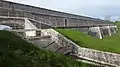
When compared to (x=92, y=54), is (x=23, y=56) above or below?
above

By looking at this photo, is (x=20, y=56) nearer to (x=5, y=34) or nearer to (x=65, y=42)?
(x=5, y=34)

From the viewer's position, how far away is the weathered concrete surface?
51.2ft

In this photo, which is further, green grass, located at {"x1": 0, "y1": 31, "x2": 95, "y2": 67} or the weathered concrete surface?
the weathered concrete surface

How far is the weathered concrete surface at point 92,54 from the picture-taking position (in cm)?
1561

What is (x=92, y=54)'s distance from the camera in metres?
16.3

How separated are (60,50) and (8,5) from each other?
10.3 meters

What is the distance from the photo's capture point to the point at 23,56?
1154 centimetres

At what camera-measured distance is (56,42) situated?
17703mm

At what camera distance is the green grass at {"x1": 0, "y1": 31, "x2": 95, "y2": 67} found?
10.8 metres

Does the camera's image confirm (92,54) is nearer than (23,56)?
No

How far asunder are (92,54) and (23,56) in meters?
6.28

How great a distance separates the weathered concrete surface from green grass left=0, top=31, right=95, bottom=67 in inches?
94.6

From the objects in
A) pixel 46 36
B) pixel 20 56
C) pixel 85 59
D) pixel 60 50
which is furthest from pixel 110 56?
pixel 20 56

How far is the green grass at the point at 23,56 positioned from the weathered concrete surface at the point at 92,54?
240 centimetres
